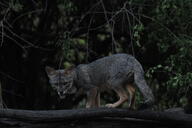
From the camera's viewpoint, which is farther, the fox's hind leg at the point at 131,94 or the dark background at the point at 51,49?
the dark background at the point at 51,49

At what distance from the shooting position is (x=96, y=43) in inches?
441

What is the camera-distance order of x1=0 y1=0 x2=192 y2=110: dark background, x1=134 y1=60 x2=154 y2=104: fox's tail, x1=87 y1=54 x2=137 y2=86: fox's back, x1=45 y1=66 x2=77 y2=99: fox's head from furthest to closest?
x1=0 y1=0 x2=192 y2=110: dark background < x1=45 y1=66 x2=77 y2=99: fox's head < x1=87 y1=54 x2=137 y2=86: fox's back < x1=134 y1=60 x2=154 y2=104: fox's tail

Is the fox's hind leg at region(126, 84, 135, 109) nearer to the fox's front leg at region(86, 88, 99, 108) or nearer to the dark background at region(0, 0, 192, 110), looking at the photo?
the fox's front leg at region(86, 88, 99, 108)

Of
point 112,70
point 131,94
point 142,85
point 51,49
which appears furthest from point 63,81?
point 51,49

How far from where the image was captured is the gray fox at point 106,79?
6.44m

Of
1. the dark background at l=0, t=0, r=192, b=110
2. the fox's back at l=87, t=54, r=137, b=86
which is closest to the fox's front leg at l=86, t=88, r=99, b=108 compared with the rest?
the fox's back at l=87, t=54, r=137, b=86

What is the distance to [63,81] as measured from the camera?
6707 mm

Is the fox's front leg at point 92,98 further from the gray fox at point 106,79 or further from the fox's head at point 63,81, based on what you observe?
the fox's head at point 63,81

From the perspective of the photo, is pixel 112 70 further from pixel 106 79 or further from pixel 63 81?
pixel 63 81

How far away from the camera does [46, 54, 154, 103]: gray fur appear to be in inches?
253

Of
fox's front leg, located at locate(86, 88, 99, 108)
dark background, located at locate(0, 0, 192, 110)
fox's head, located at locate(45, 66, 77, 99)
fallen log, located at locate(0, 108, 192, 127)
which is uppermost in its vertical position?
dark background, located at locate(0, 0, 192, 110)

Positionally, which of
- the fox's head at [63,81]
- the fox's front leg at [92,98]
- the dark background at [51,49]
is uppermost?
the dark background at [51,49]

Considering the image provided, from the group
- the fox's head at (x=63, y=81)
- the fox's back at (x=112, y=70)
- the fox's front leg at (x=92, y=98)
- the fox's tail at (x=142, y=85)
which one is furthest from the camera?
the fox's front leg at (x=92, y=98)

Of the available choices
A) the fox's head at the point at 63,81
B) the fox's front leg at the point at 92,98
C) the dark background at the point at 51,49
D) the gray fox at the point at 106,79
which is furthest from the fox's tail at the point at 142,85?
the dark background at the point at 51,49
